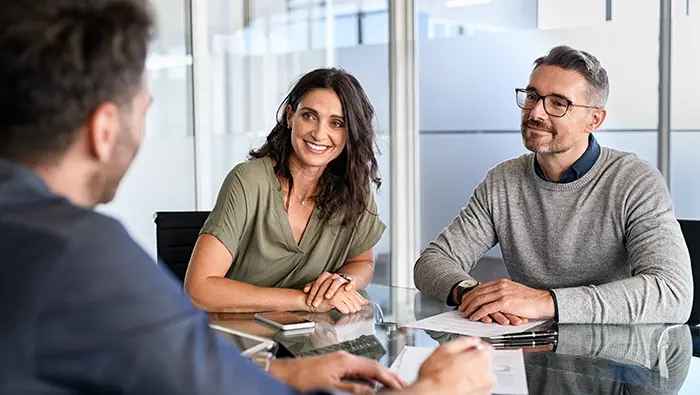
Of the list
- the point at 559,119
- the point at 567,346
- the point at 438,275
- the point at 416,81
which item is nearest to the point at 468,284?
the point at 438,275

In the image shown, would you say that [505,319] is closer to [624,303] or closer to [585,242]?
[624,303]

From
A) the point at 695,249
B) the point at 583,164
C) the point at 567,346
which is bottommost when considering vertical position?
the point at 567,346

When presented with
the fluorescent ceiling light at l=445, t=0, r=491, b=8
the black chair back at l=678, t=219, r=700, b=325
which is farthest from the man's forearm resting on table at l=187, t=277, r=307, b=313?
the fluorescent ceiling light at l=445, t=0, r=491, b=8

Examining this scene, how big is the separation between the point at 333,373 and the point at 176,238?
1859 mm

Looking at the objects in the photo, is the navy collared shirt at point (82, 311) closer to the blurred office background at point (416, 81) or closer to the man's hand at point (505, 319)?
the man's hand at point (505, 319)

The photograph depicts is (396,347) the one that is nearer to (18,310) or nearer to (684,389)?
(684,389)

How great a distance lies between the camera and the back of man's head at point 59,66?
0.93 meters

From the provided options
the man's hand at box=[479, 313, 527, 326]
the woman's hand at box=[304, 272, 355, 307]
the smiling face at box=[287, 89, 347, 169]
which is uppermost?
the smiling face at box=[287, 89, 347, 169]

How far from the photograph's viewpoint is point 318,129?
105 inches

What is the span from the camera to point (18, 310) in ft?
2.83

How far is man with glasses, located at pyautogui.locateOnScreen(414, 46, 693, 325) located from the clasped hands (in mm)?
262

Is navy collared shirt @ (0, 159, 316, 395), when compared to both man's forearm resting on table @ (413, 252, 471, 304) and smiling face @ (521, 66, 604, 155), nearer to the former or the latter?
man's forearm resting on table @ (413, 252, 471, 304)

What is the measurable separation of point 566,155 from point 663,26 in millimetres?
1706

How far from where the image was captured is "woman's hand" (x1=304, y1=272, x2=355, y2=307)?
7.68 feet
